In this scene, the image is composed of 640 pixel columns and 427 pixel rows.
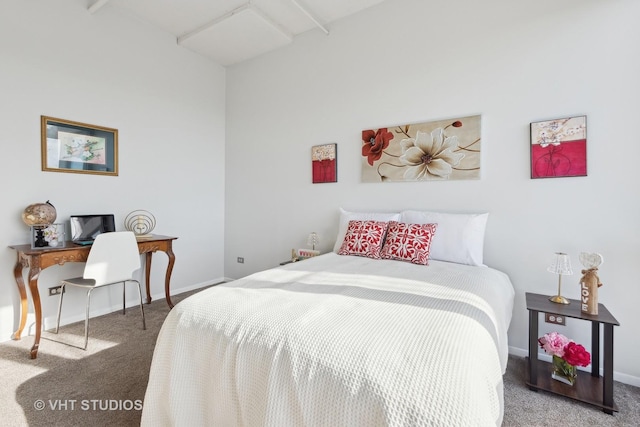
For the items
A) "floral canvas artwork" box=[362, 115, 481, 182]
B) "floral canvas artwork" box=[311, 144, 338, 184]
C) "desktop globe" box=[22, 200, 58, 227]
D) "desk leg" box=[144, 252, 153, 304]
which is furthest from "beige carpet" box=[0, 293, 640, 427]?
"floral canvas artwork" box=[311, 144, 338, 184]

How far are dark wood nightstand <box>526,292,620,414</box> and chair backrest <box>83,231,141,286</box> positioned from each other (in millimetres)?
3073

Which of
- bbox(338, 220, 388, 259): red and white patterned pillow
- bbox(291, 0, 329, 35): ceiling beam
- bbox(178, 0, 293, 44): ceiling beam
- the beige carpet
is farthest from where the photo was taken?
bbox(178, 0, 293, 44): ceiling beam

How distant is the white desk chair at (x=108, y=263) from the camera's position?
240 cm

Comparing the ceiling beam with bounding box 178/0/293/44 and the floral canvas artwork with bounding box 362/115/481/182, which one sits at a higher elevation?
the ceiling beam with bounding box 178/0/293/44

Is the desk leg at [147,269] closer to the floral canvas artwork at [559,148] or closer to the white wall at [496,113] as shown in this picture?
the white wall at [496,113]

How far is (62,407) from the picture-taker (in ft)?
5.46

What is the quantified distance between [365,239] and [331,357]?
1.65 meters

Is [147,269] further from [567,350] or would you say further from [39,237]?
[567,350]

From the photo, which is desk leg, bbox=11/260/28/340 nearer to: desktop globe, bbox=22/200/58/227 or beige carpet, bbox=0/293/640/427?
beige carpet, bbox=0/293/640/427

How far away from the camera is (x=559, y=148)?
7.04ft

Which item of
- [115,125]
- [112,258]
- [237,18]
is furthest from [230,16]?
[112,258]

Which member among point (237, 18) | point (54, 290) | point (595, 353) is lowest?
point (595, 353)

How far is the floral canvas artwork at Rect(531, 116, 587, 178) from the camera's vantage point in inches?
81.8

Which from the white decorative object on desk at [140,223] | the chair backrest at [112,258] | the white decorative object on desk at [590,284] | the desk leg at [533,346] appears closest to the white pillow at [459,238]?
the desk leg at [533,346]
